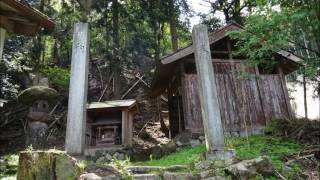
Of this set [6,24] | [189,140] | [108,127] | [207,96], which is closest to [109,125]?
[108,127]

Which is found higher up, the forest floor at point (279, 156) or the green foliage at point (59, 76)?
the green foliage at point (59, 76)

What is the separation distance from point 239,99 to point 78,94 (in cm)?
855

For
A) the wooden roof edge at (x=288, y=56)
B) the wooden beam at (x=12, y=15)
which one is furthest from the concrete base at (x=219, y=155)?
the wooden roof edge at (x=288, y=56)

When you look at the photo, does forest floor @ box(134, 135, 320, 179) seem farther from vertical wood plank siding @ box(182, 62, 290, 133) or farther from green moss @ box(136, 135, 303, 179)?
vertical wood plank siding @ box(182, 62, 290, 133)

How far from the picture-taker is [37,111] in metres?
12.8

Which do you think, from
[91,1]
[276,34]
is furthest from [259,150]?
[91,1]

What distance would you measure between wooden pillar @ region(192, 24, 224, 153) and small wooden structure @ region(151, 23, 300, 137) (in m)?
4.51

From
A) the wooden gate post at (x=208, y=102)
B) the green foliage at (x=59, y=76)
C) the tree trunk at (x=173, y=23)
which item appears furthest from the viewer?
the tree trunk at (x=173, y=23)

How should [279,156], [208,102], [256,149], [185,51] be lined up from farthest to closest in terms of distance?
1. [185,51]
2. [256,149]
3. [279,156]
4. [208,102]

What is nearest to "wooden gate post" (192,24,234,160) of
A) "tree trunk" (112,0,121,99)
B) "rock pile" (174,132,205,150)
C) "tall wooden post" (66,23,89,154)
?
"tall wooden post" (66,23,89,154)

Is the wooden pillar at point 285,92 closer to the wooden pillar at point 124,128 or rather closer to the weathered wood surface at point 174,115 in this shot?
the weathered wood surface at point 174,115

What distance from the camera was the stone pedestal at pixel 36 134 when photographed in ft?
41.1

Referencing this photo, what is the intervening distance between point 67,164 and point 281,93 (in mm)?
11431

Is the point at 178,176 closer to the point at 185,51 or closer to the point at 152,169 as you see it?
the point at 152,169
